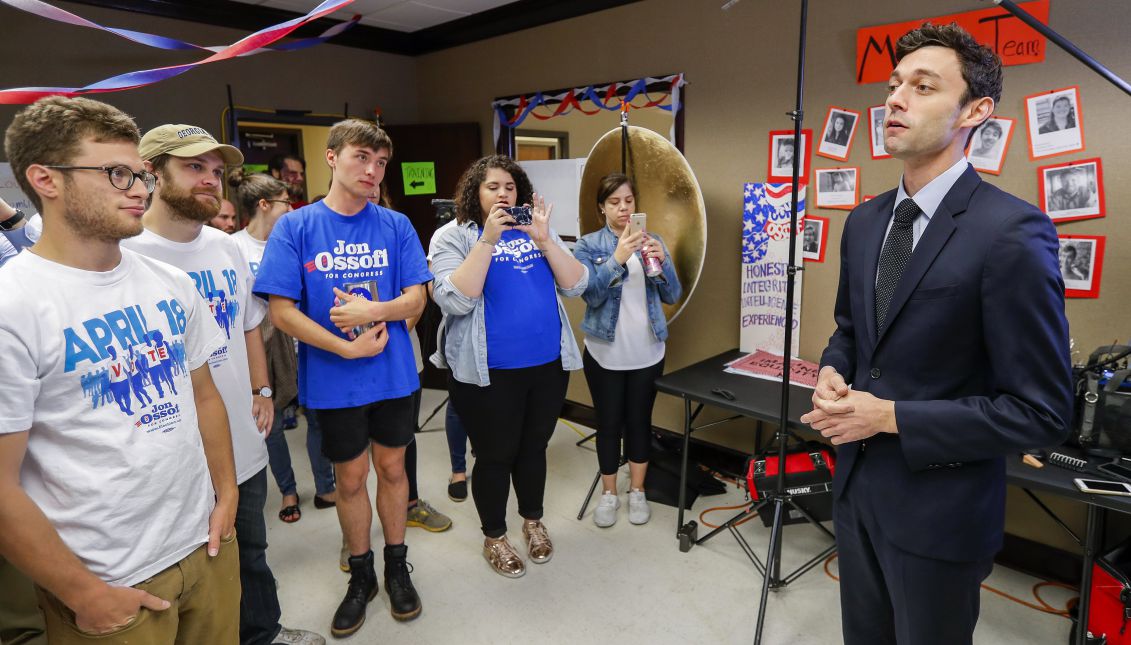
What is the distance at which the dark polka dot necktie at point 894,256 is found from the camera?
1.15 metres

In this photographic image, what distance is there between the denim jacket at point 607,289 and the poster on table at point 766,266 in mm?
504

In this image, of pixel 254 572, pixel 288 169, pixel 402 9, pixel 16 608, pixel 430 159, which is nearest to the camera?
pixel 16 608

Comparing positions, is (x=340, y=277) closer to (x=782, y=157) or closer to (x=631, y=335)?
(x=631, y=335)

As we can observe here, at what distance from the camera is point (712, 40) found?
9.64ft

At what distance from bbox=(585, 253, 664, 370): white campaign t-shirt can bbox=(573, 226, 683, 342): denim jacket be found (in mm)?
27

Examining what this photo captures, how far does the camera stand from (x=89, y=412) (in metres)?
1.04

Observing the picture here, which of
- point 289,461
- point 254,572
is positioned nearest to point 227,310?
point 254,572

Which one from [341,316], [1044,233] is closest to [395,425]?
[341,316]

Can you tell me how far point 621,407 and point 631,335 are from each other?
329 mm

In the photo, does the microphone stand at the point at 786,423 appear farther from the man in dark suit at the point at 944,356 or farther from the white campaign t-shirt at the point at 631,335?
the white campaign t-shirt at the point at 631,335

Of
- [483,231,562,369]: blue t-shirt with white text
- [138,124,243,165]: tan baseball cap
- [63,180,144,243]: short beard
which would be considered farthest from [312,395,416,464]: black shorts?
[63,180,144,243]: short beard

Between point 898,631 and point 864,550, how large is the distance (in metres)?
0.15

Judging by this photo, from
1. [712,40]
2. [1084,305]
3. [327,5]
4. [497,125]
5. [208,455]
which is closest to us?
[208,455]

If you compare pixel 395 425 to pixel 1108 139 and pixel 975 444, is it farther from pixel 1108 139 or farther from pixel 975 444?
pixel 1108 139
